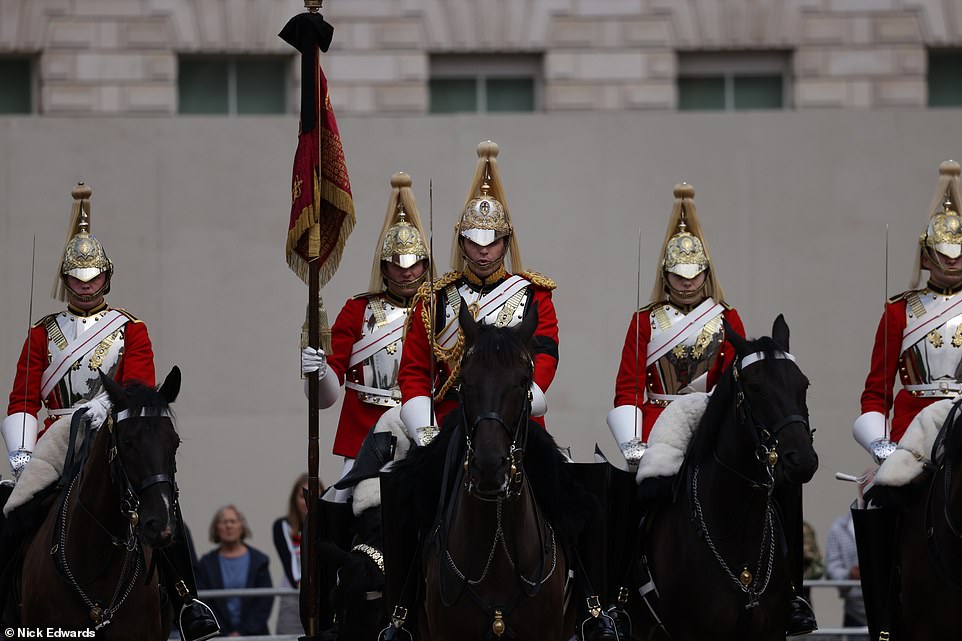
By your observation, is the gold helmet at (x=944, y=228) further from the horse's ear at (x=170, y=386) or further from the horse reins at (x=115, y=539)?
the horse reins at (x=115, y=539)

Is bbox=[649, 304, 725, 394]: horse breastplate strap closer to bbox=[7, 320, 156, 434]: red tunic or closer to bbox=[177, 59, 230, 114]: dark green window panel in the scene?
bbox=[7, 320, 156, 434]: red tunic

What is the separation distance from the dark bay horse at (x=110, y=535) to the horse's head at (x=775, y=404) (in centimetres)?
252

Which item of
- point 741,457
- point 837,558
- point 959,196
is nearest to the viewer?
point 741,457

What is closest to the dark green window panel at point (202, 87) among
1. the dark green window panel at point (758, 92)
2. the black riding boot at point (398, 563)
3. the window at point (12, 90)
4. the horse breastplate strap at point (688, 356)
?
the window at point (12, 90)

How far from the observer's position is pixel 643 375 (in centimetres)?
1120

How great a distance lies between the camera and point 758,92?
18594 mm

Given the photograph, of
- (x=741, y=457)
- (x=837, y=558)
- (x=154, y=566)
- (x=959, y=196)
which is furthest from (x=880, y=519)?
(x=837, y=558)

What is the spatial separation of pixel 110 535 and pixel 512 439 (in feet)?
8.04

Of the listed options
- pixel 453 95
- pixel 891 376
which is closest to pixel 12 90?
pixel 453 95

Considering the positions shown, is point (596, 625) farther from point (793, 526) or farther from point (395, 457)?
point (395, 457)

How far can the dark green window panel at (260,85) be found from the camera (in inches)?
720

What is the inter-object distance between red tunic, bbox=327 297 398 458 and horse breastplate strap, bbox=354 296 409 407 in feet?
0.12

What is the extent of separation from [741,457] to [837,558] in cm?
531

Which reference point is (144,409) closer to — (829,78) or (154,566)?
(154,566)
